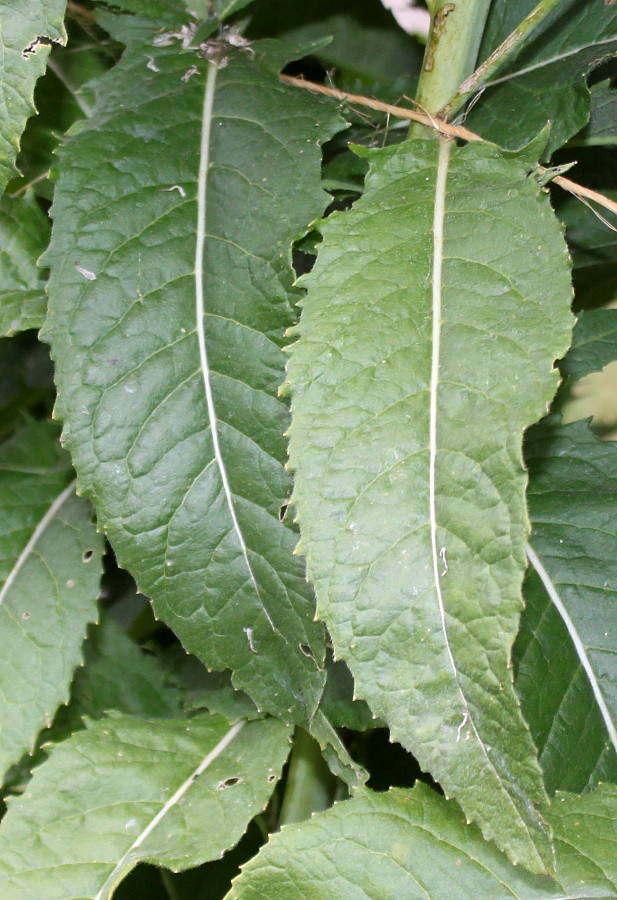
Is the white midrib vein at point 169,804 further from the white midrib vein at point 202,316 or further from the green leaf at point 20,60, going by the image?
the green leaf at point 20,60

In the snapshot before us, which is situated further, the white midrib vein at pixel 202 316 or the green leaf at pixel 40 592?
the green leaf at pixel 40 592

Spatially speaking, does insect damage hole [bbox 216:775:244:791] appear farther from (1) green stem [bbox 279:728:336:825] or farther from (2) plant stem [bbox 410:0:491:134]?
(2) plant stem [bbox 410:0:491:134]

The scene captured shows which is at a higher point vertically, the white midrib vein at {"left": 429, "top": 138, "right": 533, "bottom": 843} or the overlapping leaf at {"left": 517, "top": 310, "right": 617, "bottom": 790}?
the white midrib vein at {"left": 429, "top": 138, "right": 533, "bottom": 843}

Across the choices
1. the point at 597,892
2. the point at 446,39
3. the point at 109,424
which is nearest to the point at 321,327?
the point at 109,424

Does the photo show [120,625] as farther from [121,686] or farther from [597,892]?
[597,892]

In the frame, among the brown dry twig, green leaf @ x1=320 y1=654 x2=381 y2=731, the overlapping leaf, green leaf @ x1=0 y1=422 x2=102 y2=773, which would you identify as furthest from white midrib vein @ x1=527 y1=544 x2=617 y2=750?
green leaf @ x1=0 y1=422 x2=102 y2=773

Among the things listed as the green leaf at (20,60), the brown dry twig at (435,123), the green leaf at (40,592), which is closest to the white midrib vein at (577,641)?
the brown dry twig at (435,123)
